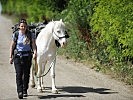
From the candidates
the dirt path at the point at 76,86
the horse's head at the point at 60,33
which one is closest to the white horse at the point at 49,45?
the horse's head at the point at 60,33

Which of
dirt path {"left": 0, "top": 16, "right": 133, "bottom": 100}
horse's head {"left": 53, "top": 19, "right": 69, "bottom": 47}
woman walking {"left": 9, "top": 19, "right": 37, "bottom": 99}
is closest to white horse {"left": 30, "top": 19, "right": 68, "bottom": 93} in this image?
horse's head {"left": 53, "top": 19, "right": 69, "bottom": 47}

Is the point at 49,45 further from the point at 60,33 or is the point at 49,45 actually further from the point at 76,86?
the point at 76,86

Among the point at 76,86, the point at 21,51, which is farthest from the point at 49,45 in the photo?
the point at 76,86

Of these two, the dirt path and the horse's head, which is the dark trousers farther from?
the horse's head

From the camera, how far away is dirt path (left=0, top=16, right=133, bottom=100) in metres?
10.7

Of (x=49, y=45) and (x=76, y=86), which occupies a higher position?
(x=49, y=45)

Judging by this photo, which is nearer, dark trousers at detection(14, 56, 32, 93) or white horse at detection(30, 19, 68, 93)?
dark trousers at detection(14, 56, 32, 93)

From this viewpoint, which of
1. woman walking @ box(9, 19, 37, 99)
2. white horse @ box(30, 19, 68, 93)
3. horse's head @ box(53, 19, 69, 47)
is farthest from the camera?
white horse @ box(30, 19, 68, 93)

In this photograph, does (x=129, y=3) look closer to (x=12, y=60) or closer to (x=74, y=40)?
(x=12, y=60)

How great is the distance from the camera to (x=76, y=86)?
12.3 m

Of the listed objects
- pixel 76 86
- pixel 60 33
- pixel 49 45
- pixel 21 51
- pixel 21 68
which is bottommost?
pixel 76 86

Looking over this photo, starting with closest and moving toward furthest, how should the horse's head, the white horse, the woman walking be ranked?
the woman walking < the horse's head < the white horse

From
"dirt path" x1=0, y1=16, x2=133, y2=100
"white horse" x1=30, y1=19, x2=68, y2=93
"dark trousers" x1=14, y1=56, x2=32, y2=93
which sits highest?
"white horse" x1=30, y1=19, x2=68, y2=93

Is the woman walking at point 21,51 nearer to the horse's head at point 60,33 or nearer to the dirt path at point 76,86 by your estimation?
the dirt path at point 76,86
